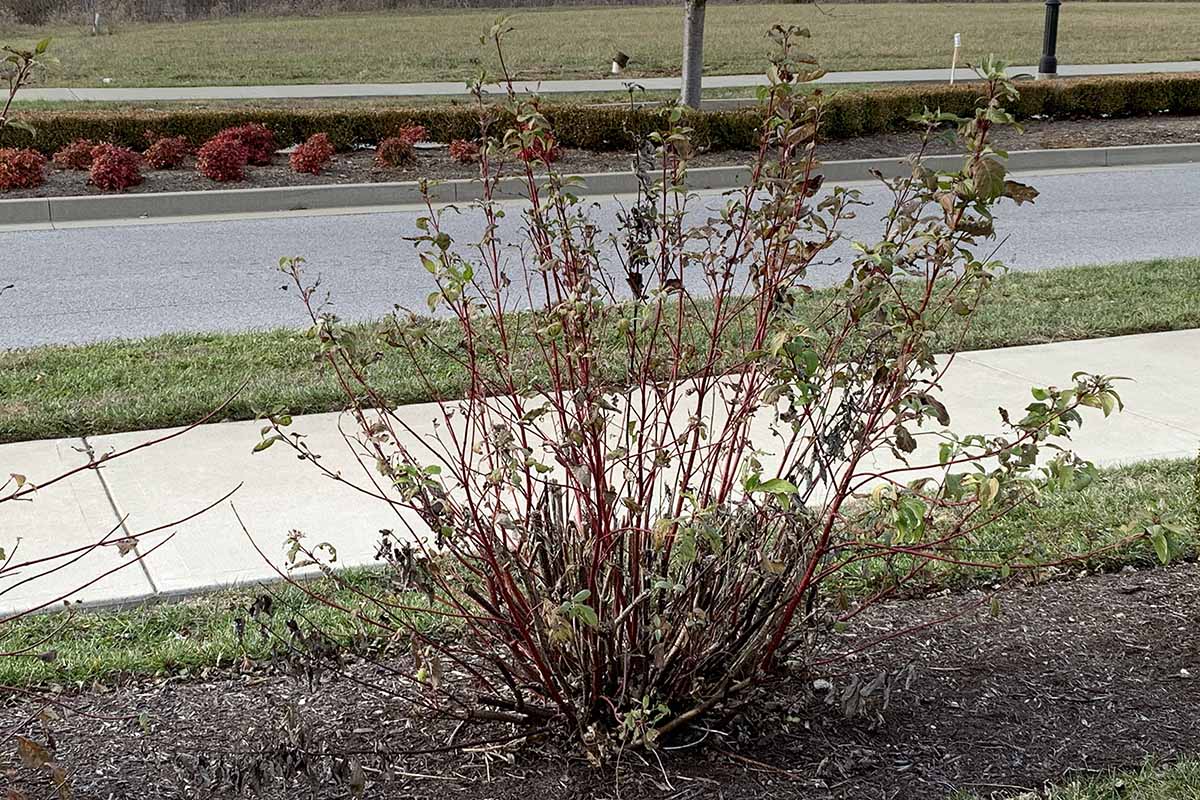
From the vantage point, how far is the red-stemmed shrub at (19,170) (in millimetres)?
12211

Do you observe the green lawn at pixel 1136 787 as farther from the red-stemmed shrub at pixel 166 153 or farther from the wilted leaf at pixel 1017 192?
the red-stemmed shrub at pixel 166 153

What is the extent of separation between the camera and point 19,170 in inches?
482

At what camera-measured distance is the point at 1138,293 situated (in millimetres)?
8461

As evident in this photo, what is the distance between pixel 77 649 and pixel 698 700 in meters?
1.77

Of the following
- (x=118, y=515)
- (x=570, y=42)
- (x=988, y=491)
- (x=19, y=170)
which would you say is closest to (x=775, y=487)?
(x=988, y=491)

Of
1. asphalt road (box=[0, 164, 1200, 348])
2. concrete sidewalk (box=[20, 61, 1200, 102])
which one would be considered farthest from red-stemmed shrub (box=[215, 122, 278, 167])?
concrete sidewalk (box=[20, 61, 1200, 102])

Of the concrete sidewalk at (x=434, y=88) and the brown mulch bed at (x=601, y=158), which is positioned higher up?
the concrete sidewalk at (x=434, y=88)

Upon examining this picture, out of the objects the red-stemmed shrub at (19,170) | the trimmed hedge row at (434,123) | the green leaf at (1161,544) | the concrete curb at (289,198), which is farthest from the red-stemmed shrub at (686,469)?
the trimmed hedge row at (434,123)

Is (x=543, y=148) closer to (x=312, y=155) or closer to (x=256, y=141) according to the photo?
(x=312, y=155)

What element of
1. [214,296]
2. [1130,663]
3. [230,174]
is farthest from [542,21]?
[1130,663]

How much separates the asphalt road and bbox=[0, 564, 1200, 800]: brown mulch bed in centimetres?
400

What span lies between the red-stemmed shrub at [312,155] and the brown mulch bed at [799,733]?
1024cm

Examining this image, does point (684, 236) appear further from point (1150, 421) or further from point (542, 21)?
point (542, 21)

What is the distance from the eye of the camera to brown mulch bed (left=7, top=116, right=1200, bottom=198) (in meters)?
12.9
